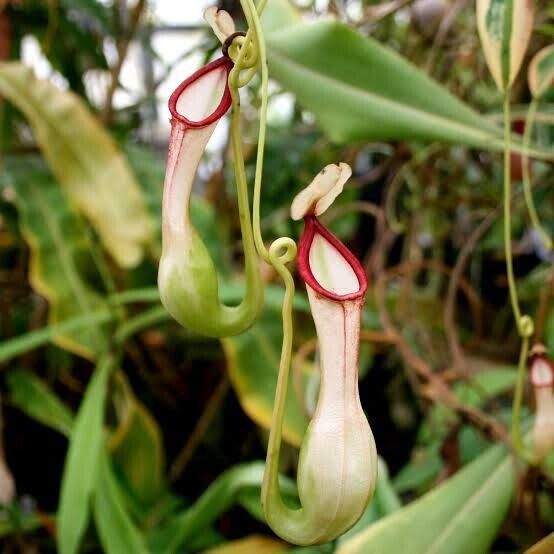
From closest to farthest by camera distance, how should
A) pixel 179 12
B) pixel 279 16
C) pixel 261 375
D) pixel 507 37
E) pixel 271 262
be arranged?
pixel 271 262
pixel 507 37
pixel 279 16
pixel 261 375
pixel 179 12

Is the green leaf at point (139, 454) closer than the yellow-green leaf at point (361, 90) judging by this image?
No

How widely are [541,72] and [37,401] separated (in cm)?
68

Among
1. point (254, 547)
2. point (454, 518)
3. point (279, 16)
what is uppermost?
point (279, 16)

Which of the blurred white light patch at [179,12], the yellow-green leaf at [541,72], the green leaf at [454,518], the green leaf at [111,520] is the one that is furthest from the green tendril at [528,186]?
the blurred white light patch at [179,12]

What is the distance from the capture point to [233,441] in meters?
1.00

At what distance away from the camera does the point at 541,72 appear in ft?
1.79

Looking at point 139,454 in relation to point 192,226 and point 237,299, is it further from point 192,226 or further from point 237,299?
point 192,226

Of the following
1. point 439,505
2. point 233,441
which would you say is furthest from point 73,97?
point 439,505

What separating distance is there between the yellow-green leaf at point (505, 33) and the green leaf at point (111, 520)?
19.4 inches

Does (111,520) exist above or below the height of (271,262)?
below

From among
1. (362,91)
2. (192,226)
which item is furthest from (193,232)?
(362,91)

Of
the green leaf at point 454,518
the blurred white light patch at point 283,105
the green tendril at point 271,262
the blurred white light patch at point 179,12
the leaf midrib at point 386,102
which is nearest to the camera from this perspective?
the green tendril at point 271,262

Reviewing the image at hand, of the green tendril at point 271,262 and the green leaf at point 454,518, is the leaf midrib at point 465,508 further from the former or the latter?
the green tendril at point 271,262

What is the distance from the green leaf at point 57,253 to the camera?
812mm
